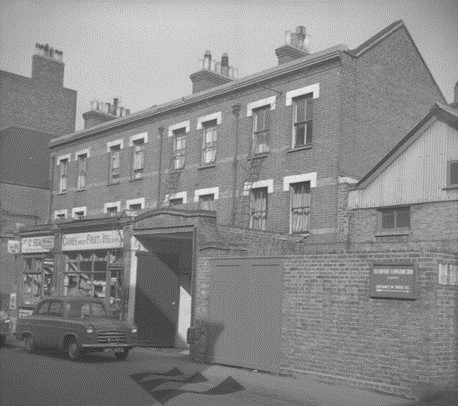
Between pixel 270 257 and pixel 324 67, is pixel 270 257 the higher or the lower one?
the lower one

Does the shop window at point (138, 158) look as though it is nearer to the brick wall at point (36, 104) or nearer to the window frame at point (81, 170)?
the window frame at point (81, 170)

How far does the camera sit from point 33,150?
1517 inches

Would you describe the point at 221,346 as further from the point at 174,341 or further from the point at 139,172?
the point at 139,172

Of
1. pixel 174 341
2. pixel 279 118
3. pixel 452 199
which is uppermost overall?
pixel 279 118

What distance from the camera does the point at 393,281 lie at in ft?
40.3

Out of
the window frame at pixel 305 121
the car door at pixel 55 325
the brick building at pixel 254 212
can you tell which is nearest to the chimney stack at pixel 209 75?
the brick building at pixel 254 212

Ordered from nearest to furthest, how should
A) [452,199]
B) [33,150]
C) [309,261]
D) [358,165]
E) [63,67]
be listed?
[309,261], [452,199], [358,165], [33,150], [63,67]

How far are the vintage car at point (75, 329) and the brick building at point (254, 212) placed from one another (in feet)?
6.04

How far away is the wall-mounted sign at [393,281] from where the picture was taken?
12.0 meters

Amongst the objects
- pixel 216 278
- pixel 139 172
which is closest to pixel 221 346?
pixel 216 278

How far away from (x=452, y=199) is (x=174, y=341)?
10148 millimetres

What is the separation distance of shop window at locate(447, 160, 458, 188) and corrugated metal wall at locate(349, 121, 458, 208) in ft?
0.35

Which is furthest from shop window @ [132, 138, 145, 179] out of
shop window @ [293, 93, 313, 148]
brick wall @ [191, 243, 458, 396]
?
brick wall @ [191, 243, 458, 396]

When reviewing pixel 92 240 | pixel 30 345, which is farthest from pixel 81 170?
pixel 30 345
